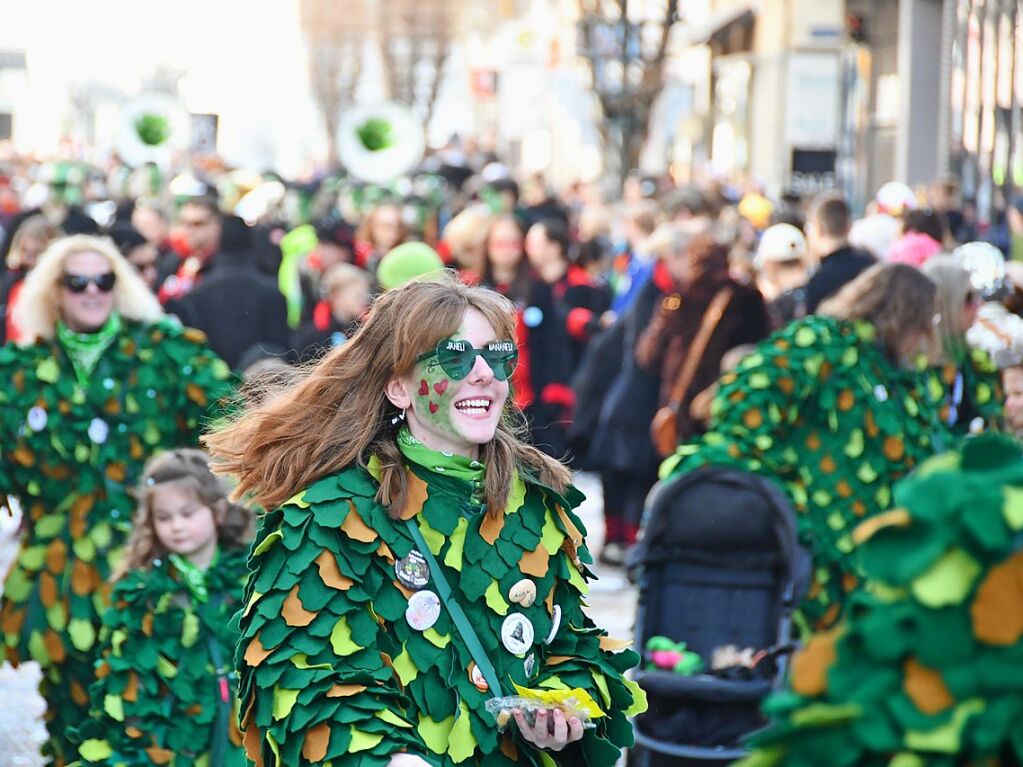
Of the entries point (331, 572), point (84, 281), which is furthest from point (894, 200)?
point (331, 572)

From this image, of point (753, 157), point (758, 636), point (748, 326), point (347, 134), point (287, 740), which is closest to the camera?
point (287, 740)

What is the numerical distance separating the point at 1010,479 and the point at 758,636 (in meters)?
4.16

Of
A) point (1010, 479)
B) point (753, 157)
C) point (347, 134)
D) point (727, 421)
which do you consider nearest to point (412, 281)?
point (1010, 479)

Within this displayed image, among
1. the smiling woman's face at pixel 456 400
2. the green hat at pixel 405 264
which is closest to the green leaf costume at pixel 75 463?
the green hat at pixel 405 264

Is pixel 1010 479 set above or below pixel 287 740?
above

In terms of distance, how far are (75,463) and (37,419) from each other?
0.19 meters

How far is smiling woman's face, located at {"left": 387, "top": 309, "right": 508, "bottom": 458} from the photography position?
149 inches

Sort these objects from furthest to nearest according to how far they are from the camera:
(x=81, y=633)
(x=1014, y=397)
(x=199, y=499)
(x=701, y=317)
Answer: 1. (x=701, y=317)
2. (x=1014, y=397)
3. (x=81, y=633)
4. (x=199, y=499)

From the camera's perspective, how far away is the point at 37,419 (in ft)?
20.9

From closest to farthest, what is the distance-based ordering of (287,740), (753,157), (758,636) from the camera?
(287,740), (758,636), (753,157)

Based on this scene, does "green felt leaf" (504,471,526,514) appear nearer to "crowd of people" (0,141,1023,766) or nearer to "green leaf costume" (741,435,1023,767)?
"crowd of people" (0,141,1023,766)

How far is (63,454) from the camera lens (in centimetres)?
639

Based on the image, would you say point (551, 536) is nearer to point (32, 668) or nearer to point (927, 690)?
point (927, 690)

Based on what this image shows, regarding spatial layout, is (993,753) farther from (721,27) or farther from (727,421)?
(721,27)
